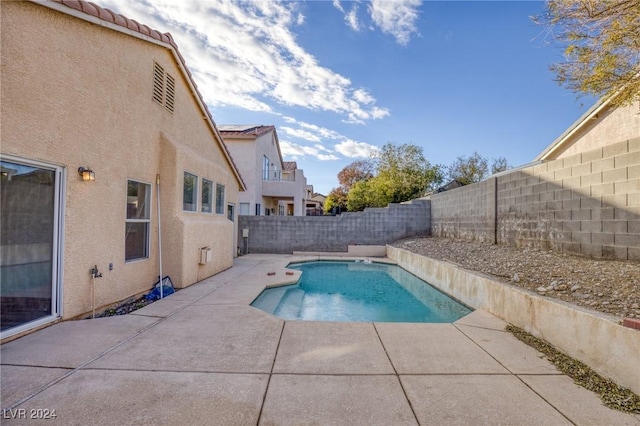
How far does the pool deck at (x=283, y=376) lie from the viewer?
2439 millimetres

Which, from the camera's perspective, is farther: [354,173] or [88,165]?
[354,173]

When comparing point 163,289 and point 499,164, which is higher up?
point 499,164

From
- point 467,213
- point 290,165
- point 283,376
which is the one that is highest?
point 290,165

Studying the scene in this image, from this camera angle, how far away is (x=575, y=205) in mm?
6293

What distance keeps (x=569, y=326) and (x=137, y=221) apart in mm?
7470

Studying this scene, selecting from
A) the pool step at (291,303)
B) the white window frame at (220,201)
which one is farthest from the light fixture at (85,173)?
the white window frame at (220,201)

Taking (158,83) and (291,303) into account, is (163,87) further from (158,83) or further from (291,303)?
(291,303)

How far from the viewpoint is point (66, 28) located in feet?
14.5

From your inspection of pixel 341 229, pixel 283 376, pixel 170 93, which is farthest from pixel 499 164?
pixel 283 376

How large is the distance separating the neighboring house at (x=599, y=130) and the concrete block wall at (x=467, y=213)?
14.9 feet

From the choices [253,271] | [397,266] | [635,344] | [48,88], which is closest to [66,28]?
[48,88]

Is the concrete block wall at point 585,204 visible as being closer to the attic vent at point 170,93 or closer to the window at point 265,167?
the attic vent at point 170,93

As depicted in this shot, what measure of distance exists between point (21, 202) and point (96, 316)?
222 cm

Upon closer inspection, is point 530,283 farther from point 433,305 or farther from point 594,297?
point 433,305
